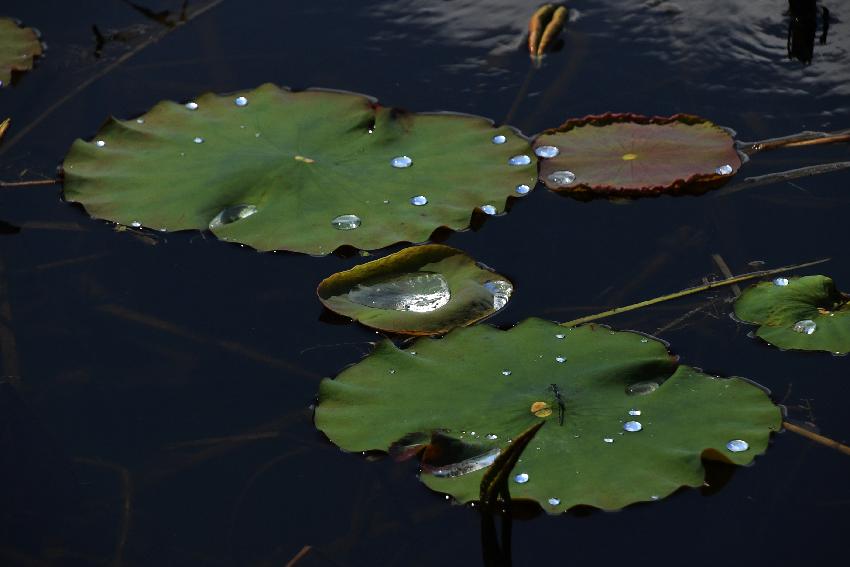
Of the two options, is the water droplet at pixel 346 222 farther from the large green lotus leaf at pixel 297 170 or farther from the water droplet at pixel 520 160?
the water droplet at pixel 520 160

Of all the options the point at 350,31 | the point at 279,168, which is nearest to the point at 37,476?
the point at 279,168

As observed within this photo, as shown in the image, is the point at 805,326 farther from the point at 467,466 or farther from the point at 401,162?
the point at 401,162

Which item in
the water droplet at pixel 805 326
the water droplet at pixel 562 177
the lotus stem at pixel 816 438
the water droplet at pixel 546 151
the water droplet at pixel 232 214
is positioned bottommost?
the lotus stem at pixel 816 438

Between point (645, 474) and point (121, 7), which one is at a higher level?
point (121, 7)

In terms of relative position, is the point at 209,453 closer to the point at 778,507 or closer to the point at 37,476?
the point at 37,476

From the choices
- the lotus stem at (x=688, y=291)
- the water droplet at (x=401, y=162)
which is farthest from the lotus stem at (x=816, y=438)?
the water droplet at (x=401, y=162)
